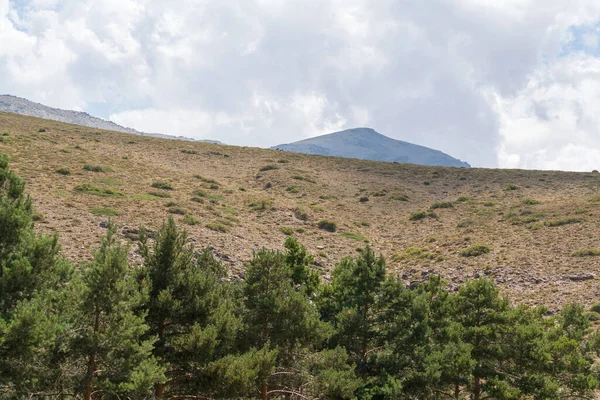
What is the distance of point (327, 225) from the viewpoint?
45500mm

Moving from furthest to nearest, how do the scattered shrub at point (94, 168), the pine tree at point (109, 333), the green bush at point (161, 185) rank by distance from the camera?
the scattered shrub at point (94, 168), the green bush at point (161, 185), the pine tree at point (109, 333)

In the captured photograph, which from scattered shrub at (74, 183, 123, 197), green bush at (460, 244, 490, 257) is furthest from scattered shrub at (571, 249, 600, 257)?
scattered shrub at (74, 183, 123, 197)

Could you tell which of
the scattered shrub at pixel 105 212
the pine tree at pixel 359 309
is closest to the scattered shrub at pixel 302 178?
the scattered shrub at pixel 105 212

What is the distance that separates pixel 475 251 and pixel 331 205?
20366 millimetres

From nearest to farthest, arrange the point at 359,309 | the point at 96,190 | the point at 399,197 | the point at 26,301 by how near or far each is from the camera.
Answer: the point at 26,301
the point at 359,309
the point at 96,190
the point at 399,197

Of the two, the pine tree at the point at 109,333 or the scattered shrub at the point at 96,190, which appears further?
the scattered shrub at the point at 96,190

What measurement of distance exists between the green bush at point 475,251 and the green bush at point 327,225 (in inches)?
508

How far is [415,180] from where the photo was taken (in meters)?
71.0

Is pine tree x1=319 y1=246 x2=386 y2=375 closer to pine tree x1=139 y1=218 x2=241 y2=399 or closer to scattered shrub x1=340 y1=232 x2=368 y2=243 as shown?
pine tree x1=139 y1=218 x2=241 y2=399

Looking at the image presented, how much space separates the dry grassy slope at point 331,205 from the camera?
105 ft

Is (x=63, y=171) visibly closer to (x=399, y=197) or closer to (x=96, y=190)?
(x=96, y=190)

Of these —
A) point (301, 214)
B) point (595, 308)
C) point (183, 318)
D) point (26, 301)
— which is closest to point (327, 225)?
point (301, 214)

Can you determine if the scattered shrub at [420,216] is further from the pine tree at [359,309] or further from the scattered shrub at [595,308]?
the pine tree at [359,309]

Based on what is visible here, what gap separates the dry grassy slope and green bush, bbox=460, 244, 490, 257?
584 millimetres
